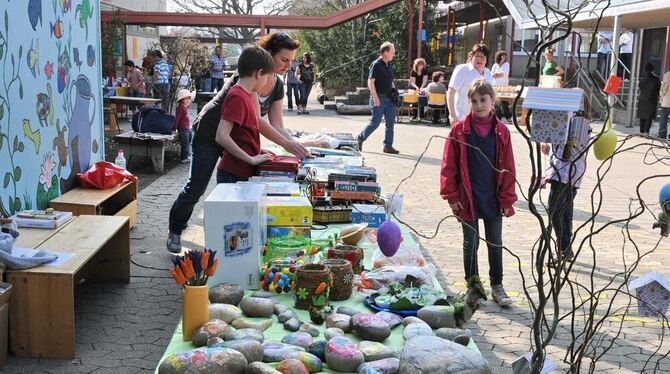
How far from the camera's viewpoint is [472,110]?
15.4 feet

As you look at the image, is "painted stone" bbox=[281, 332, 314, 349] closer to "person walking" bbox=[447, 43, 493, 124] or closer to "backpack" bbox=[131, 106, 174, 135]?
"person walking" bbox=[447, 43, 493, 124]

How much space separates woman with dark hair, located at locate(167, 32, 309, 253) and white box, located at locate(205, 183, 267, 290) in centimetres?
173

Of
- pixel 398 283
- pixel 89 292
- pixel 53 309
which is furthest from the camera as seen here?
pixel 89 292

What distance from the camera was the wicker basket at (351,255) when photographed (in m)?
3.75

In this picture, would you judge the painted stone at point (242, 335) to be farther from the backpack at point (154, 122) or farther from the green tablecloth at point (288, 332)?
the backpack at point (154, 122)

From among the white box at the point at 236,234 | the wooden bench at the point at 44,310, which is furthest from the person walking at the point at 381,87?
the white box at the point at 236,234

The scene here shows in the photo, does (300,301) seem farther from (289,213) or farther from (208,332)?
(289,213)

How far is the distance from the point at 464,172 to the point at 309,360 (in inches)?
88.5

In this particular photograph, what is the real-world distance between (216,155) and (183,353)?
9.25 feet

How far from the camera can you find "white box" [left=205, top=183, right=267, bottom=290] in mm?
3252

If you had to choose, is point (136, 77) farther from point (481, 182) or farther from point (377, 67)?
point (481, 182)

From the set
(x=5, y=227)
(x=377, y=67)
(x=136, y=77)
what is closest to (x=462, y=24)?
(x=136, y=77)

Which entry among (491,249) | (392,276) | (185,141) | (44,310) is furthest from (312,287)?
(185,141)

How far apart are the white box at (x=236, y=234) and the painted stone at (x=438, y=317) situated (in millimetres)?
815
